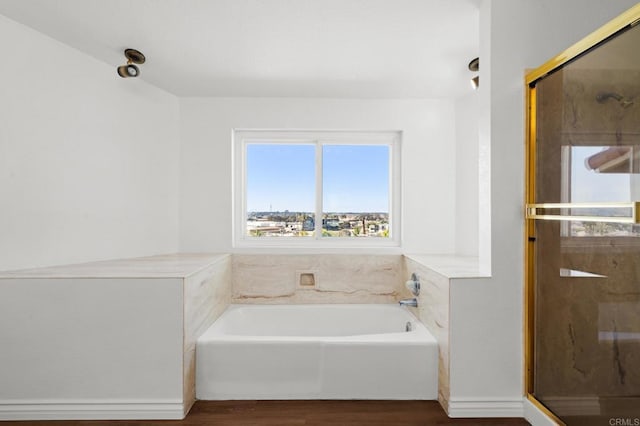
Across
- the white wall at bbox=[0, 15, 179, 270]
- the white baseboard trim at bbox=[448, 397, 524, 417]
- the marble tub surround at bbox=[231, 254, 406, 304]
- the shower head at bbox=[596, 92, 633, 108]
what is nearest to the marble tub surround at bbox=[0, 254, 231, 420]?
the white wall at bbox=[0, 15, 179, 270]

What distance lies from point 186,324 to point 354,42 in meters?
1.84

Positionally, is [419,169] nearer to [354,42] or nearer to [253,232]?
[354,42]

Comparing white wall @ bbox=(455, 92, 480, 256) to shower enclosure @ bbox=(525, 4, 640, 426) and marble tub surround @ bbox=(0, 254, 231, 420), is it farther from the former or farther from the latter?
marble tub surround @ bbox=(0, 254, 231, 420)

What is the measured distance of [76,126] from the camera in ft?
7.59

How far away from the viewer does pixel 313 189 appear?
3.13 m

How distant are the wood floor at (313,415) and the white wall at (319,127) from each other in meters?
1.32

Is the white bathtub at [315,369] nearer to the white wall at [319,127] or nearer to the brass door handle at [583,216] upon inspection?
the brass door handle at [583,216]

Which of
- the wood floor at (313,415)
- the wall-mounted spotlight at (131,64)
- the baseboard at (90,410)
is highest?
the wall-mounted spotlight at (131,64)

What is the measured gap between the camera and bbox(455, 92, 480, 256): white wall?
2.82 metres

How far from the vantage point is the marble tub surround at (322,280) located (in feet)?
9.61

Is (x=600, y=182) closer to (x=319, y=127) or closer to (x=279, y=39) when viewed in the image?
(x=279, y=39)

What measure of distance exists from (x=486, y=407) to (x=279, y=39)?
2.29m

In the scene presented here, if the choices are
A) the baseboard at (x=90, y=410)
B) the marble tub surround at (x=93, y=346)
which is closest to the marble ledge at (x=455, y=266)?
the marble tub surround at (x=93, y=346)

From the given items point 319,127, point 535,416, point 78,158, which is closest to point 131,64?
point 78,158
